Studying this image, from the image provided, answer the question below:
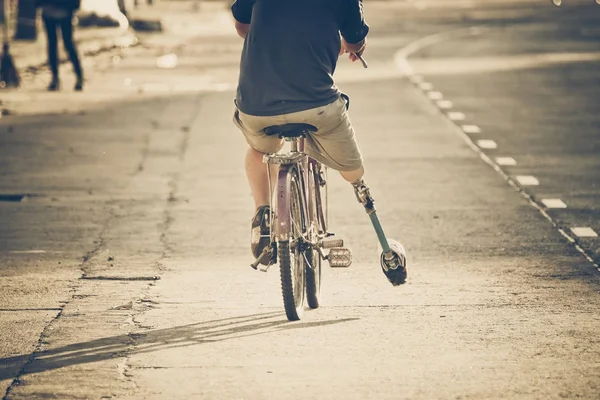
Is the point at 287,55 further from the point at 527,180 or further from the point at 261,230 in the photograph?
the point at 527,180

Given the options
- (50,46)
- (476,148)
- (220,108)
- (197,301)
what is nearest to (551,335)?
(197,301)

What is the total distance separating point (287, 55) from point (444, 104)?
11886 millimetres

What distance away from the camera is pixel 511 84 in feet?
71.1

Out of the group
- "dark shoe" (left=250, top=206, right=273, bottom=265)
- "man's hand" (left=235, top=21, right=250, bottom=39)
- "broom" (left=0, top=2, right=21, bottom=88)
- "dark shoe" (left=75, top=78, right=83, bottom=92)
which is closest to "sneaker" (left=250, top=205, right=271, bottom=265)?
"dark shoe" (left=250, top=206, right=273, bottom=265)

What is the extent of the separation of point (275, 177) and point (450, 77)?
15359mm

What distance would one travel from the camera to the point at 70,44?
20.9 meters

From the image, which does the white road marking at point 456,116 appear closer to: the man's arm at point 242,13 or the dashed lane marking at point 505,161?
the dashed lane marking at point 505,161

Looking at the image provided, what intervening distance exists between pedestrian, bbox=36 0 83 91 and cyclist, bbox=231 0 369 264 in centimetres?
1307

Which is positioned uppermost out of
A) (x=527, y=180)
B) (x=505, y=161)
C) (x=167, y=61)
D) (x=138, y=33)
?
(x=527, y=180)

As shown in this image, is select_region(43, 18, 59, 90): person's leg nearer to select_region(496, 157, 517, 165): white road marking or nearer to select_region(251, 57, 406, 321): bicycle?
select_region(496, 157, 517, 165): white road marking

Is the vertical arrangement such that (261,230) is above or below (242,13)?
below

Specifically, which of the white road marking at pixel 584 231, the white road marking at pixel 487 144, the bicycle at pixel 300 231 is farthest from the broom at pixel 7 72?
the bicycle at pixel 300 231

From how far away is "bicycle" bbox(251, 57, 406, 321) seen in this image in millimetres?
7711

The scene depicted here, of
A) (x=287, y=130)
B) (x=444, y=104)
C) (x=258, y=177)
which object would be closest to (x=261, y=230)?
(x=258, y=177)
